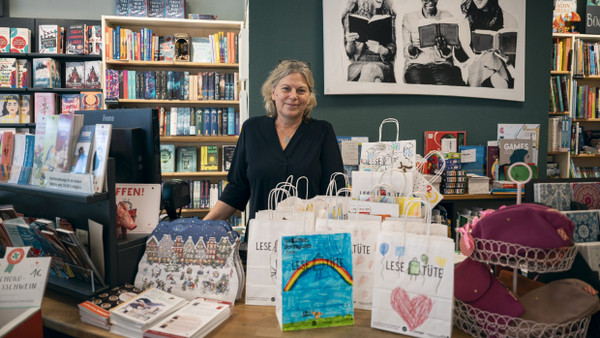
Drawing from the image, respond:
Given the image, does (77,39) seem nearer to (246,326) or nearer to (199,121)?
(199,121)

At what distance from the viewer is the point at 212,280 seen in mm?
1189

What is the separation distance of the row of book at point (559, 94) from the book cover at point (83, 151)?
4.73 m

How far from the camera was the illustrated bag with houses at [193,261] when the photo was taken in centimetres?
119

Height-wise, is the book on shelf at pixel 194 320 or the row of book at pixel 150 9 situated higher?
the row of book at pixel 150 9

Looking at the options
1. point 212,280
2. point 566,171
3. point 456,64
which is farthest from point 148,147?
point 566,171

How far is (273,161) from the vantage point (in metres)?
2.04

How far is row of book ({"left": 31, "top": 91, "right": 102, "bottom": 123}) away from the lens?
13.4 ft

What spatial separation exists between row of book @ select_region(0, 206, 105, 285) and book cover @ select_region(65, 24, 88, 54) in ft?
11.0

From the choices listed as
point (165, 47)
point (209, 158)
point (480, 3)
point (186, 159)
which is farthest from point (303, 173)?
point (165, 47)

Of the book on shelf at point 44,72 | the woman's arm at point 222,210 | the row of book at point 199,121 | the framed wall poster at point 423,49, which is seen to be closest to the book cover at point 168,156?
the row of book at point 199,121

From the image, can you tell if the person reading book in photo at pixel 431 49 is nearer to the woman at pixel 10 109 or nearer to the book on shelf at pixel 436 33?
the book on shelf at pixel 436 33

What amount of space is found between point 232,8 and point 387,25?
2.34m

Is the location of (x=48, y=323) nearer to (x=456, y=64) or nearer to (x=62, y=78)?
(x=456, y=64)

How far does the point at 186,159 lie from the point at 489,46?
10.6ft
